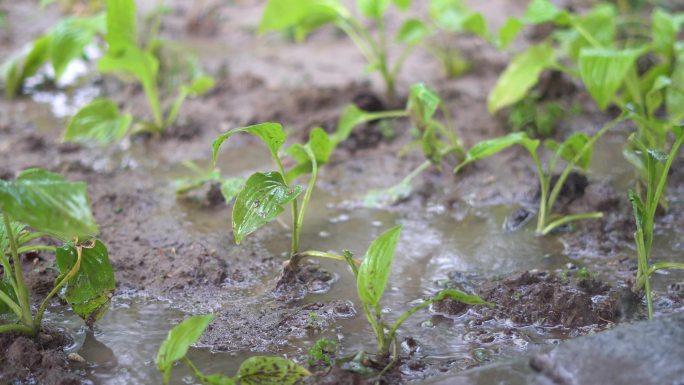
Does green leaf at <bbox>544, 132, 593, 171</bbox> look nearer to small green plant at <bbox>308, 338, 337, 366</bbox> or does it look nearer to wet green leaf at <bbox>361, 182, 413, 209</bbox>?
wet green leaf at <bbox>361, 182, 413, 209</bbox>

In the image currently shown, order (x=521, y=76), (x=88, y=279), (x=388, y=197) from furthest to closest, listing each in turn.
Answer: (x=521, y=76), (x=388, y=197), (x=88, y=279)

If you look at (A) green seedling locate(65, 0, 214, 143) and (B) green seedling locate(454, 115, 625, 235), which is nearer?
(B) green seedling locate(454, 115, 625, 235)

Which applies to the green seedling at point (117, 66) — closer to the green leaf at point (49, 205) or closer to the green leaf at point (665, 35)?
the green leaf at point (49, 205)

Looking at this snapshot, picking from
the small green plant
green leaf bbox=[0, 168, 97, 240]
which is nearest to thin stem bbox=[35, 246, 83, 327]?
green leaf bbox=[0, 168, 97, 240]

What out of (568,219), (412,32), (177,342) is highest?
(412,32)

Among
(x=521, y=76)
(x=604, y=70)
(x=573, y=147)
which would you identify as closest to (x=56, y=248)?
(x=573, y=147)

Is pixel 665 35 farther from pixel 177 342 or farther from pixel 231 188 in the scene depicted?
pixel 177 342
